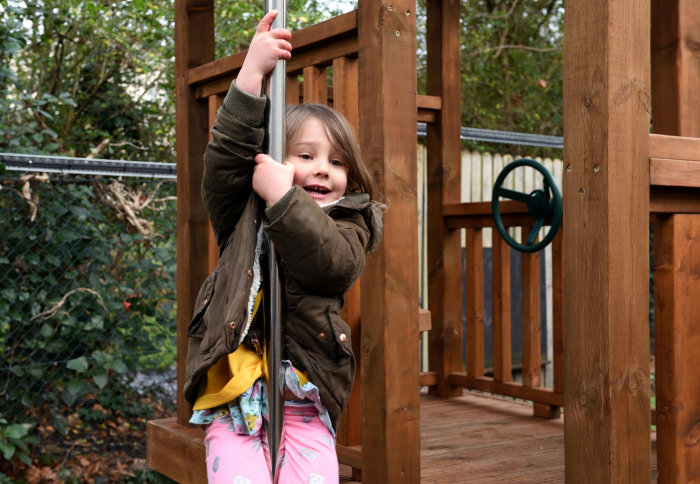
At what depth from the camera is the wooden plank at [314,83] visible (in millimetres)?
2809

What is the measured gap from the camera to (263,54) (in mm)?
1737

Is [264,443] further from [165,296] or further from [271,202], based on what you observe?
[165,296]

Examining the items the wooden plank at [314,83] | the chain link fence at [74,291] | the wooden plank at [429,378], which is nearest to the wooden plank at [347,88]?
the wooden plank at [314,83]

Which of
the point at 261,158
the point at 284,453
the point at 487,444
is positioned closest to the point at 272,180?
the point at 261,158

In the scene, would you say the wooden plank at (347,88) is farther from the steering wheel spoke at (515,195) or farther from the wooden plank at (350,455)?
the steering wheel spoke at (515,195)

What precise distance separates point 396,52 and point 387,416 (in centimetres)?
105

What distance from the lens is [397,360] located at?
2443 mm

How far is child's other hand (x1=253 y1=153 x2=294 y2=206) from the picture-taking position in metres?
1.74

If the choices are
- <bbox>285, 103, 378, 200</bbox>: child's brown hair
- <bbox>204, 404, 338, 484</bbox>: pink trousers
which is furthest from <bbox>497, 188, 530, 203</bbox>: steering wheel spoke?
<bbox>204, 404, 338, 484</bbox>: pink trousers

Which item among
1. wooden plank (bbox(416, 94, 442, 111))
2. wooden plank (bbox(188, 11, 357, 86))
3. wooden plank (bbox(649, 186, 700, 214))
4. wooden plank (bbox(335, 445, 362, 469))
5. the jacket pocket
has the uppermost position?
wooden plank (bbox(416, 94, 442, 111))

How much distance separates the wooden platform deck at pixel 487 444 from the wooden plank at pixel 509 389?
103mm

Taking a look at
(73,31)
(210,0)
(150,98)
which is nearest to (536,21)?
(150,98)

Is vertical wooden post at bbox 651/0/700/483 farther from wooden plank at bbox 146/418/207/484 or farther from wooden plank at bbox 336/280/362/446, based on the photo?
wooden plank at bbox 146/418/207/484

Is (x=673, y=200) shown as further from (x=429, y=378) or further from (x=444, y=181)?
(x=429, y=378)
